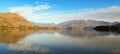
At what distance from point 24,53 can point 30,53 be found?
1.08 meters

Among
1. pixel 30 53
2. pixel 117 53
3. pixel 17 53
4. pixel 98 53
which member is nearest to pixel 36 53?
pixel 30 53

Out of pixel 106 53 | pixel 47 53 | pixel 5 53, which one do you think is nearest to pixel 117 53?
pixel 106 53

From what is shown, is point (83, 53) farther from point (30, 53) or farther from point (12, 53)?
point (12, 53)

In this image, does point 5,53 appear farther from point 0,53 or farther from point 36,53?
point 36,53

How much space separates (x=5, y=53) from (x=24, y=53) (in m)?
3.43

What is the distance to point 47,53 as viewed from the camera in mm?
34062

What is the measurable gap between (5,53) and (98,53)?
56.2ft

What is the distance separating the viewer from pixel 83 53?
3447 cm

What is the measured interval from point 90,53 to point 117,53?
496 cm

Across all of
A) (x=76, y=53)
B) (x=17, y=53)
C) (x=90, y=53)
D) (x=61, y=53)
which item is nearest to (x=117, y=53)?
(x=90, y=53)

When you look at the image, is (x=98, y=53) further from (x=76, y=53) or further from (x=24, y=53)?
(x=24, y=53)

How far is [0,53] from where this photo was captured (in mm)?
33250

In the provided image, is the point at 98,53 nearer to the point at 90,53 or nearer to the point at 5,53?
the point at 90,53

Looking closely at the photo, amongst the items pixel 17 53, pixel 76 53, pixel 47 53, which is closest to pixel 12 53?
pixel 17 53
